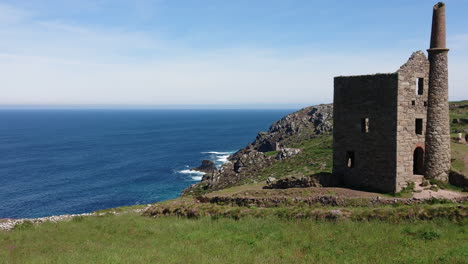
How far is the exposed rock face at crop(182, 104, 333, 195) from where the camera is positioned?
5894 centimetres

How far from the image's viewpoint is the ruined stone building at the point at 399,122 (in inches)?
882

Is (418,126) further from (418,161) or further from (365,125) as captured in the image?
(365,125)

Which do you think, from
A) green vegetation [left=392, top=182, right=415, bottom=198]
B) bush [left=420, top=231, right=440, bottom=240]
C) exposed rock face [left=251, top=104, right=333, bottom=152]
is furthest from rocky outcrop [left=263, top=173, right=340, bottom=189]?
exposed rock face [left=251, top=104, right=333, bottom=152]

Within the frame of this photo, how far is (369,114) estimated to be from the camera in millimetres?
23672

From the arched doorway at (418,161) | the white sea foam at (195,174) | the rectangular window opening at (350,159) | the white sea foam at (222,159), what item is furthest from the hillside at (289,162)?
the white sea foam at (222,159)

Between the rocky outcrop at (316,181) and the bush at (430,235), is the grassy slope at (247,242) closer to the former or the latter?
the bush at (430,235)

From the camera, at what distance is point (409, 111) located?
74.4 ft

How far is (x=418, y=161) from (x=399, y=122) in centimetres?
434

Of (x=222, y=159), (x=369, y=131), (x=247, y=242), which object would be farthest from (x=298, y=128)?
(x=247, y=242)

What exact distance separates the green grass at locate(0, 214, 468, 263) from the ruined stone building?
7.47m

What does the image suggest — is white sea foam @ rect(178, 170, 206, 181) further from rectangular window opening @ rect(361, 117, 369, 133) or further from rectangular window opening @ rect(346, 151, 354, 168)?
rectangular window opening @ rect(361, 117, 369, 133)

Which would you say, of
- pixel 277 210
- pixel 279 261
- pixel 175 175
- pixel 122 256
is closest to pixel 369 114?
pixel 277 210

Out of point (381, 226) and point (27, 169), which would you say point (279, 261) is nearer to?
point (381, 226)

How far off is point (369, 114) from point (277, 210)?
966 centimetres
